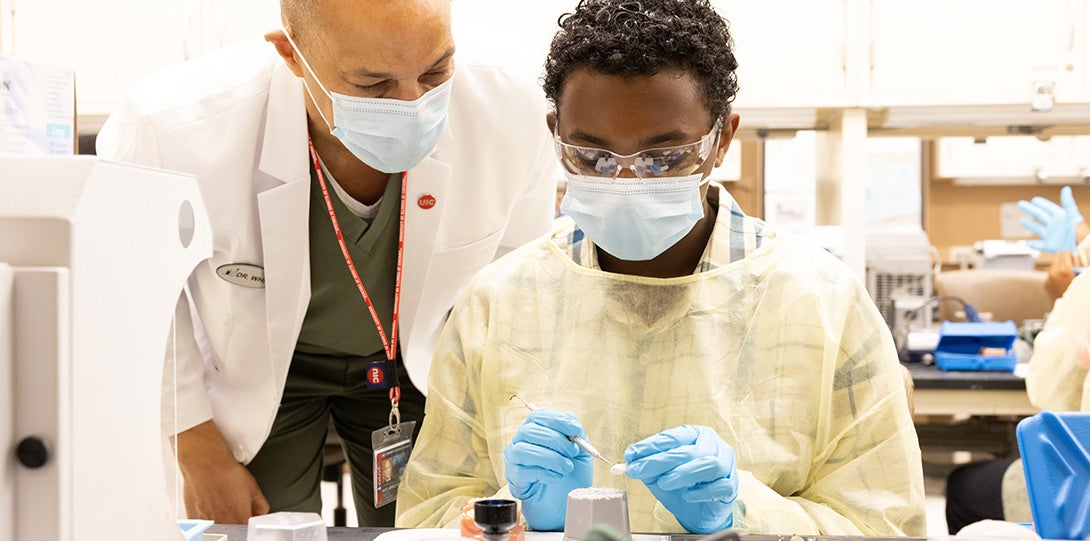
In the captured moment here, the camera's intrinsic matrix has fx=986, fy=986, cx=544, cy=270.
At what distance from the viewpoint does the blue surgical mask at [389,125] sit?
1421mm

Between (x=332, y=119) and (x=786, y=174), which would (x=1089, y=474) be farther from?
(x=786, y=174)

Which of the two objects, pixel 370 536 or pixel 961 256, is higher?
pixel 961 256

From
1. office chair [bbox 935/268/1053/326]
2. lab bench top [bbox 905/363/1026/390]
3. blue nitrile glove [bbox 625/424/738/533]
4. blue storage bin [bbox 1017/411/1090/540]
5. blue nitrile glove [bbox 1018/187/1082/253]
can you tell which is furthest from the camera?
office chair [bbox 935/268/1053/326]

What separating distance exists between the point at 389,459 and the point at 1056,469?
881 mm

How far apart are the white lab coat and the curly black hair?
0.44 m

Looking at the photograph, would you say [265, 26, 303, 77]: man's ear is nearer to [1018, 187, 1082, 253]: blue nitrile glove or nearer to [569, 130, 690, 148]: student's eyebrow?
[569, 130, 690, 148]: student's eyebrow

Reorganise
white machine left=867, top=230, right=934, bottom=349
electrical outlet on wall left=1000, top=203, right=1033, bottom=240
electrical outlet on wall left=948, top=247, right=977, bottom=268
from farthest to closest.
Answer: electrical outlet on wall left=1000, top=203, right=1033, bottom=240 → electrical outlet on wall left=948, top=247, right=977, bottom=268 → white machine left=867, top=230, right=934, bottom=349

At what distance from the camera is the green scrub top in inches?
65.0

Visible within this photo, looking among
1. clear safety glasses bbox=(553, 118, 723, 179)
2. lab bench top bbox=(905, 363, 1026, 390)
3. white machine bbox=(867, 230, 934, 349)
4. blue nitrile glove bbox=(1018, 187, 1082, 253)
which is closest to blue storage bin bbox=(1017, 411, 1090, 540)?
clear safety glasses bbox=(553, 118, 723, 179)

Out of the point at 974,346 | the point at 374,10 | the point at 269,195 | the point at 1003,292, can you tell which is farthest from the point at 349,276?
the point at 1003,292

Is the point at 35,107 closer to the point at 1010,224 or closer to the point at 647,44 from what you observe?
A: the point at 647,44

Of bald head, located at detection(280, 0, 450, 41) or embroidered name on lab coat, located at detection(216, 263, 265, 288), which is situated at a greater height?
bald head, located at detection(280, 0, 450, 41)

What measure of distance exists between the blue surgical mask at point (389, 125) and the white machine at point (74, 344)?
2.33 ft

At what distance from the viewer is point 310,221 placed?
1.65 meters
